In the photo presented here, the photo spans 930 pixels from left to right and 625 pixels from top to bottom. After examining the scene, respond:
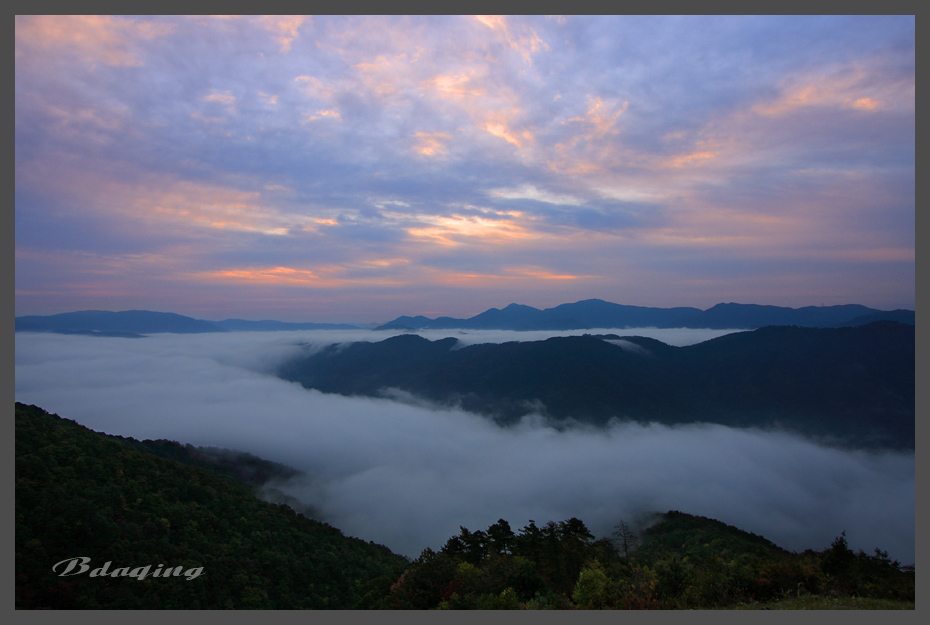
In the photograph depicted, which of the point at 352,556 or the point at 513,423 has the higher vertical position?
the point at 352,556

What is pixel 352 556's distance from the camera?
31.8 meters

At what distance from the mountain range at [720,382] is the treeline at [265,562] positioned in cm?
12234

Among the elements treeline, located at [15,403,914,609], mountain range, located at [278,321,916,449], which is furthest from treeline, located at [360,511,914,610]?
mountain range, located at [278,321,916,449]

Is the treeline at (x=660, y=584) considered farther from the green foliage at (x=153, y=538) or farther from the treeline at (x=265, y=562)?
the green foliage at (x=153, y=538)

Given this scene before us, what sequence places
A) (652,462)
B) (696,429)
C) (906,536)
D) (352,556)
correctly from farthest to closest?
(696,429) < (652,462) < (906,536) < (352,556)

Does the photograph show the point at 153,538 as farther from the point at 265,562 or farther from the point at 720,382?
the point at 720,382

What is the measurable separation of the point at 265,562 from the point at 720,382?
17938cm

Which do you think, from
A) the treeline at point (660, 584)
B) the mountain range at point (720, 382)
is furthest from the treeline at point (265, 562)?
the mountain range at point (720, 382)

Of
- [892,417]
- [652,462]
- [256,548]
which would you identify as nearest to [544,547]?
[256,548]

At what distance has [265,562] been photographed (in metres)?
25.6

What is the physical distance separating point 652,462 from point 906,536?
161ft

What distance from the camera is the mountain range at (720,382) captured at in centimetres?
12631

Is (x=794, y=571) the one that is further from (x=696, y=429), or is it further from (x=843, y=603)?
(x=696, y=429)

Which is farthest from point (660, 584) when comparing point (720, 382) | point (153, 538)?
point (720, 382)
